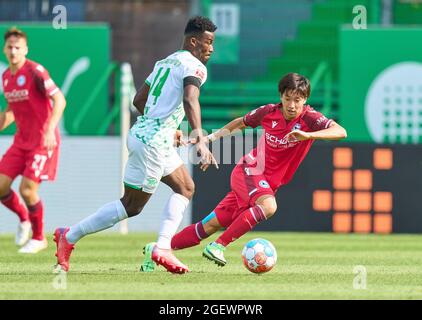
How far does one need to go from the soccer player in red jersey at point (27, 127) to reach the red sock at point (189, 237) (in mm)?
2185

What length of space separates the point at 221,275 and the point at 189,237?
775 millimetres

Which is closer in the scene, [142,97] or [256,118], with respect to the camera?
[142,97]

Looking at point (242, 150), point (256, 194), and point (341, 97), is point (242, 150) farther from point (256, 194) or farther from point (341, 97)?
point (256, 194)

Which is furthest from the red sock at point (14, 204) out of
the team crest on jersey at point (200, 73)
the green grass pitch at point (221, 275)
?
the team crest on jersey at point (200, 73)

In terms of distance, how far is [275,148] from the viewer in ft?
32.2

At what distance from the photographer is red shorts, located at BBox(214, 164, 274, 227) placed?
9672mm

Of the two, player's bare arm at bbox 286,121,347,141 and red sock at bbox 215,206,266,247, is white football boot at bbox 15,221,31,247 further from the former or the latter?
player's bare arm at bbox 286,121,347,141

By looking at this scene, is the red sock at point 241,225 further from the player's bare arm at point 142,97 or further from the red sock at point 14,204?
the red sock at point 14,204

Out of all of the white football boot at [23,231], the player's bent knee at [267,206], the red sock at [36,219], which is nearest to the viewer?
the player's bent knee at [267,206]

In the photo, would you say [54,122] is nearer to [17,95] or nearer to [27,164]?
[17,95]

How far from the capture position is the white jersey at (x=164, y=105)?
883 cm

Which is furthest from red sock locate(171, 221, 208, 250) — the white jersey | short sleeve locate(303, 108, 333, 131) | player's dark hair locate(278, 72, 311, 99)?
player's dark hair locate(278, 72, 311, 99)

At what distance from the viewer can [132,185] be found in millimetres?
8805

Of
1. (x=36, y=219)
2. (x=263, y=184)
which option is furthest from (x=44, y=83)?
(x=263, y=184)
